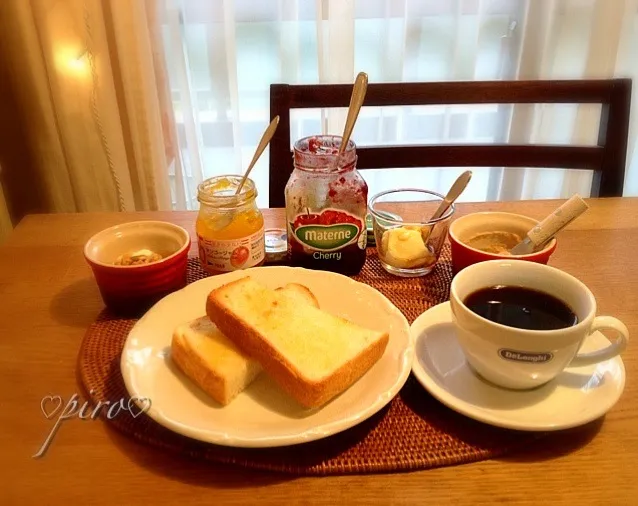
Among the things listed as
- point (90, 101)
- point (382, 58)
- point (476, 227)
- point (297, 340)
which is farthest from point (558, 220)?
point (90, 101)

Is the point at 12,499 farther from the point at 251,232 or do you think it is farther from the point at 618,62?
the point at 618,62

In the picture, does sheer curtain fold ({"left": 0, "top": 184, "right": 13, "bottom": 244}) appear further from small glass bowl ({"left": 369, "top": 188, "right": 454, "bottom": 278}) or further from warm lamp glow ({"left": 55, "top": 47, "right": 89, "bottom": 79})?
small glass bowl ({"left": 369, "top": 188, "right": 454, "bottom": 278})

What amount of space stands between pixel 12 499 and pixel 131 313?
0.99ft

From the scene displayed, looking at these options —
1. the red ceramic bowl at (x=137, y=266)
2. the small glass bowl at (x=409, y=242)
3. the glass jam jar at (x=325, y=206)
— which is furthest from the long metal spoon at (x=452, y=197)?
the red ceramic bowl at (x=137, y=266)

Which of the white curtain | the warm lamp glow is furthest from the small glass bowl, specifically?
the warm lamp glow

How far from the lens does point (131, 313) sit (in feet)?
2.68

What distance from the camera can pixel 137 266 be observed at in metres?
0.78

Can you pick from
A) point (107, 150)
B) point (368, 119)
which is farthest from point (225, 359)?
point (368, 119)

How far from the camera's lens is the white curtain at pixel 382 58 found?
5.10 ft

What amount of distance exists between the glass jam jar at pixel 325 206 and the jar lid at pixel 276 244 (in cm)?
7

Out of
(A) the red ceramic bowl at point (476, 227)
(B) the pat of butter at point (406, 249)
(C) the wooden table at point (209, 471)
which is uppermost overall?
(A) the red ceramic bowl at point (476, 227)

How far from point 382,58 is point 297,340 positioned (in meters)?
1.16

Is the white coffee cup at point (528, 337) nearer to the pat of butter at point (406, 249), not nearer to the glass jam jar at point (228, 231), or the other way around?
the pat of butter at point (406, 249)

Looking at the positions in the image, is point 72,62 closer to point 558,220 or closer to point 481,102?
point 481,102
